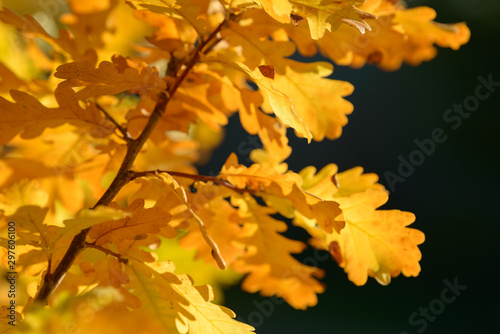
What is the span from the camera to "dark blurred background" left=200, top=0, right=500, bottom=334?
4157mm

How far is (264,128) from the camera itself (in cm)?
81

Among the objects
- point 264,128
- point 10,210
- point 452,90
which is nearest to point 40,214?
point 10,210

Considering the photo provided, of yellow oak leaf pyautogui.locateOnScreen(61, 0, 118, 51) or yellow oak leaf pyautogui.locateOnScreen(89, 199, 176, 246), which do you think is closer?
yellow oak leaf pyautogui.locateOnScreen(89, 199, 176, 246)

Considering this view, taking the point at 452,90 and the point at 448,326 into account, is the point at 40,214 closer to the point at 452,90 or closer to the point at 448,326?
the point at 448,326

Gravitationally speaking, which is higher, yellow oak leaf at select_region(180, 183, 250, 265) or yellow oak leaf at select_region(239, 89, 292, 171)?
yellow oak leaf at select_region(239, 89, 292, 171)

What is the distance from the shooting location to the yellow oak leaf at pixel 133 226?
598mm

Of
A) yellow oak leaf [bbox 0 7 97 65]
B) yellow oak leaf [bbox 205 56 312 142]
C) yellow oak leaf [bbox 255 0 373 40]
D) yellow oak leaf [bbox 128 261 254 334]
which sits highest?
yellow oak leaf [bbox 255 0 373 40]

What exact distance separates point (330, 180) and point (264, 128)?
0.43 ft

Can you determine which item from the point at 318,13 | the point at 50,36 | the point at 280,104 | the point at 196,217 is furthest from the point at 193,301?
the point at 50,36

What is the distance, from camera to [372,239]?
0.76m

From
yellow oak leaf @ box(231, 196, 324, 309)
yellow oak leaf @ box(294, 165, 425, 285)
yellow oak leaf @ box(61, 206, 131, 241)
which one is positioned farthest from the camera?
yellow oak leaf @ box(231, 196, 324, 309)

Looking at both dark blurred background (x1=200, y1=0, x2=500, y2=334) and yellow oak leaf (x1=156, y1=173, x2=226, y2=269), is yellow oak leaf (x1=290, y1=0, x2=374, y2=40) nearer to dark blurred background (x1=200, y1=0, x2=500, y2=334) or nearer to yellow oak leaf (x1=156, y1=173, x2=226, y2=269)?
yellow oak leaf (x1=156, y1=173, x2=226, y2=269)

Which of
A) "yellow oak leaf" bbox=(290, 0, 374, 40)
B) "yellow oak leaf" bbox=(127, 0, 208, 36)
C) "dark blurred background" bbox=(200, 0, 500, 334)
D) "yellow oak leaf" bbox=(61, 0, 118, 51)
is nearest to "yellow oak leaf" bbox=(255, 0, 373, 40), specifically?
"yellow oak leaf" bbox=(290, 0, 374, 40)

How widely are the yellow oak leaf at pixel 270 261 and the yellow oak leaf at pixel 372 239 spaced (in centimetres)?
12
